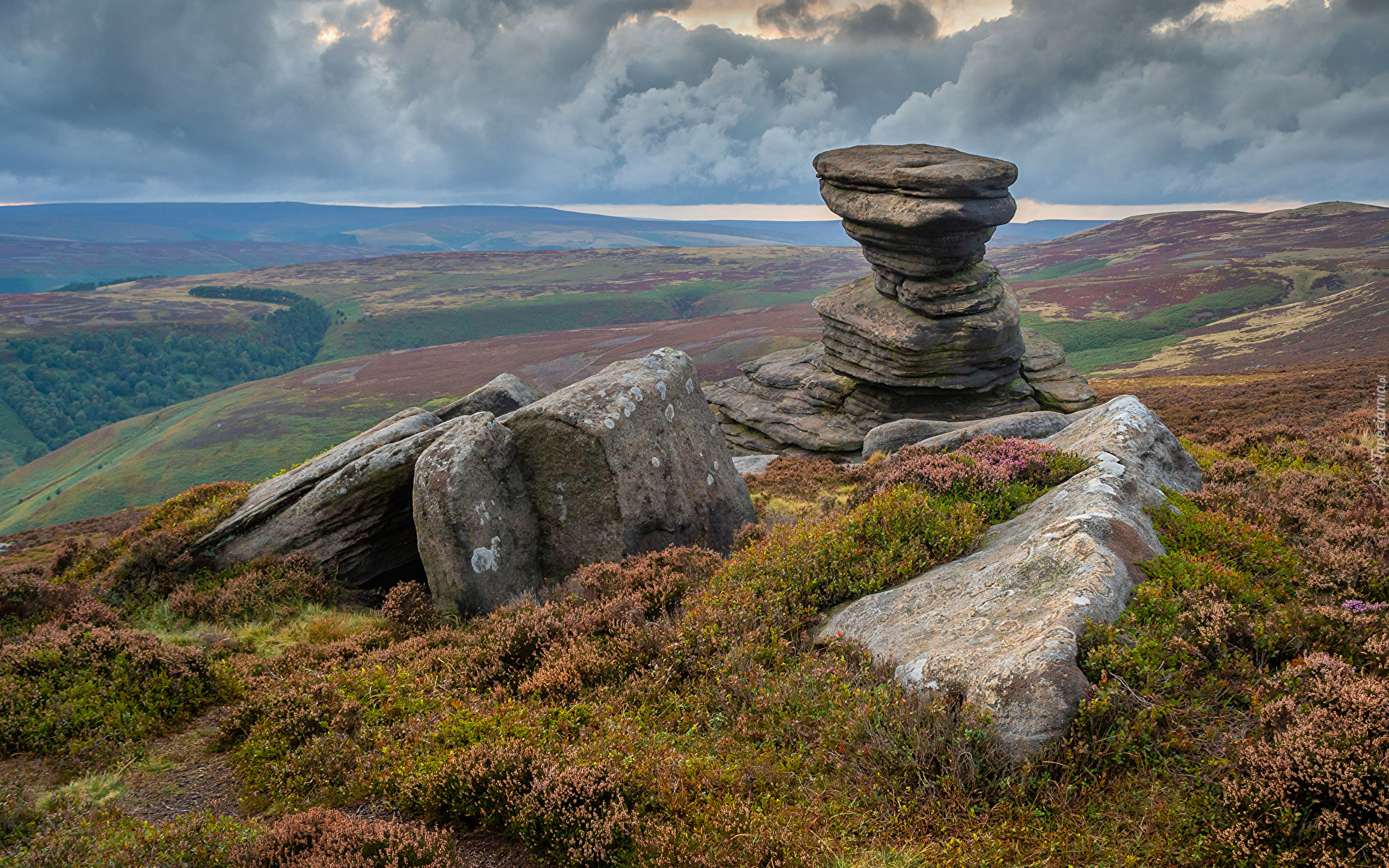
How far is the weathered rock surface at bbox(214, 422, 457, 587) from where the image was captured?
14242 mm

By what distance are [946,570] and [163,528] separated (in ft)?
53.5

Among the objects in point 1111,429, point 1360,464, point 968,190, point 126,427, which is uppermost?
point 968,190

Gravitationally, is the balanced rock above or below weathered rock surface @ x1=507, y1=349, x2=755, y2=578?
above

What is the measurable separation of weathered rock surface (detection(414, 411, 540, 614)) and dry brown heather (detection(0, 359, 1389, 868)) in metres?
0.95

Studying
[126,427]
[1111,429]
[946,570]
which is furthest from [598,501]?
[126,427]

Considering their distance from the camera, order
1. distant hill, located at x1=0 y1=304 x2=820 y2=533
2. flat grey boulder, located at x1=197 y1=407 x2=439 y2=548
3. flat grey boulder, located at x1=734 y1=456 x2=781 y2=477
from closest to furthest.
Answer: flat grey boulder, located at x1=197 y1=407 x2=439 y2=548 < flat grey boulder, located at x1=734 y1=456 x2=781 y2=477 < distant hill, located at x1=0 y1=304 x2=820 y2=533

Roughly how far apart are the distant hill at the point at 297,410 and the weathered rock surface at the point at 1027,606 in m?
99.3

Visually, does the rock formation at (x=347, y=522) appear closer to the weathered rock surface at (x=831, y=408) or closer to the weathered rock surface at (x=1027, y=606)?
the weathered rock surface at (x=1027, y=606)

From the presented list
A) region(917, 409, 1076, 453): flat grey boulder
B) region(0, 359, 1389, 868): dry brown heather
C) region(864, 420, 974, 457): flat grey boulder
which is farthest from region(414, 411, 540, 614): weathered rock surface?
region(864, 420, 974, 457): flat grey boulder

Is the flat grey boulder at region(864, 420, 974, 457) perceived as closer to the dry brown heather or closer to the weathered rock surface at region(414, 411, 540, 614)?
the dry brown heather

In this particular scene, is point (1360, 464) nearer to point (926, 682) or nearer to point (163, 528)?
point (926, 682)

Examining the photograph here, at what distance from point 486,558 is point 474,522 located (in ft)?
2.33

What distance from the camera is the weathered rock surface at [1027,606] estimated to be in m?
5.96

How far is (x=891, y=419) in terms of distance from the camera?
34.2m
